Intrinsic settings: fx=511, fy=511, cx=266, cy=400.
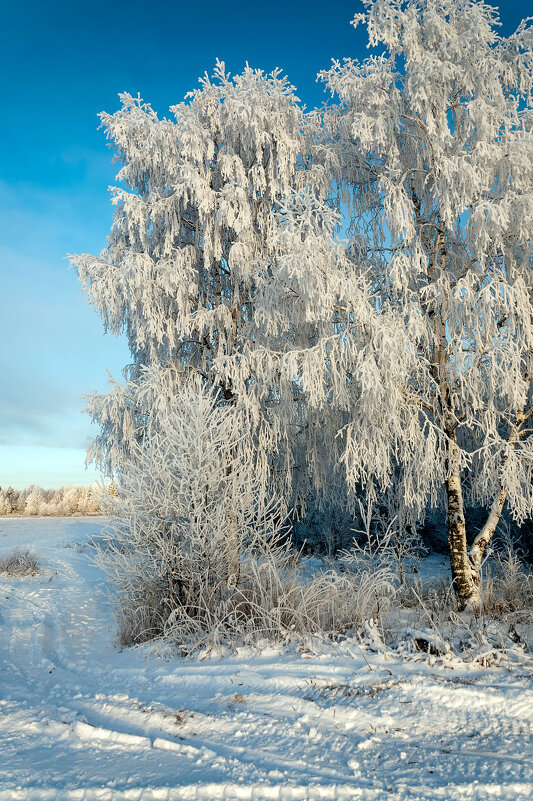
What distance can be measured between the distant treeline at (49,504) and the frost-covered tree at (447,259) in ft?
60.4

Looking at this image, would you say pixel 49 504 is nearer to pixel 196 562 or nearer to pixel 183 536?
pixel 183 536

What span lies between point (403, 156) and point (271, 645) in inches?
288

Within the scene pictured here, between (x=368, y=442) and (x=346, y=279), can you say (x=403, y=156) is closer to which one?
(x=346, y=279)

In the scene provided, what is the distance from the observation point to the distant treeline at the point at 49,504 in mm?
23631

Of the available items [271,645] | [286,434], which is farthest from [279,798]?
[286,434]

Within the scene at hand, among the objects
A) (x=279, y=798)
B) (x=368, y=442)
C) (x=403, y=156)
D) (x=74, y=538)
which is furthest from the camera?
(x=74, y=538)

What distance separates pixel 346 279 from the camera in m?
6.51

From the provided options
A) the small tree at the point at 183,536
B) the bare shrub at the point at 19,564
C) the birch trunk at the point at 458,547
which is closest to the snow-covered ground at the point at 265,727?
the small tree at the point at 183,536

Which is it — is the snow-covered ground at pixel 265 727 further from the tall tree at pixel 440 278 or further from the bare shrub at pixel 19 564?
the bare shrub at pixel 19 564

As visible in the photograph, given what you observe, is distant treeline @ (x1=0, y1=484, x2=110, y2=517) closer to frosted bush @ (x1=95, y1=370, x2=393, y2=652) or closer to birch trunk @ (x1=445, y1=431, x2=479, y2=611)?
frosted bush @ (x1=95, y1=370, x2=393, y2=652)

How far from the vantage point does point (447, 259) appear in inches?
316

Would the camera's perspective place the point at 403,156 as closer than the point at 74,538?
Yes

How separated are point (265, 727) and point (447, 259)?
7.07m

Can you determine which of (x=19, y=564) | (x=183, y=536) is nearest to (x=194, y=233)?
(x=183, y=536)
